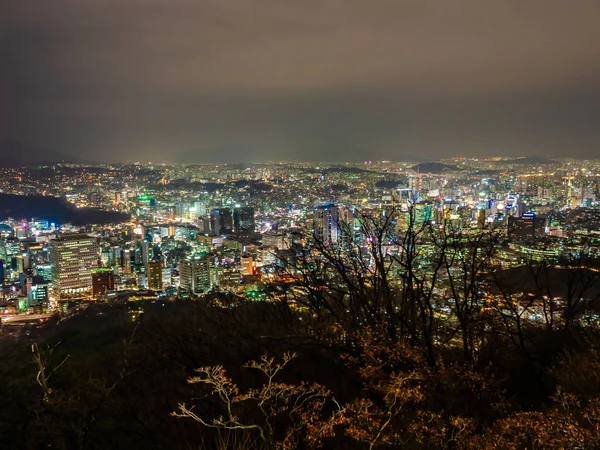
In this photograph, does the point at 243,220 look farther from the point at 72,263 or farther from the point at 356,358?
the point at 356,358

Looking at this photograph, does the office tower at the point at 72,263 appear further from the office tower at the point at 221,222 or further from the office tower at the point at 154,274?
the office tower at the point at 221,222

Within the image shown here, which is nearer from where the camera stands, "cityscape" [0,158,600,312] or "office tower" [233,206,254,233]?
"cityscape" [0,158,600,312]

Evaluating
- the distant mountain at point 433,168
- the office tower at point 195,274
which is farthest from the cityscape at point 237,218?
the distant mountain at point 433,168

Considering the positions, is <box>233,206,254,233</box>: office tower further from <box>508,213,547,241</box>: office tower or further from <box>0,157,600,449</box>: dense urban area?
<box>508,213,547,241</box>: office tower

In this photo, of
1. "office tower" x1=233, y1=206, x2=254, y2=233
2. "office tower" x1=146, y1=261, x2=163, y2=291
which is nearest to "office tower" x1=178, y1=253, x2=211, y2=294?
"office tower" x1=146, y1=261, x2=163, y2=291

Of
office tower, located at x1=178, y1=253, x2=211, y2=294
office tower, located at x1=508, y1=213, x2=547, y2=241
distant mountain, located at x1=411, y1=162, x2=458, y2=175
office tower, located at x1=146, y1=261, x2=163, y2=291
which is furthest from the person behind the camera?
distant mountain, located at x1=411, y1=162, x2=458, y2=175
